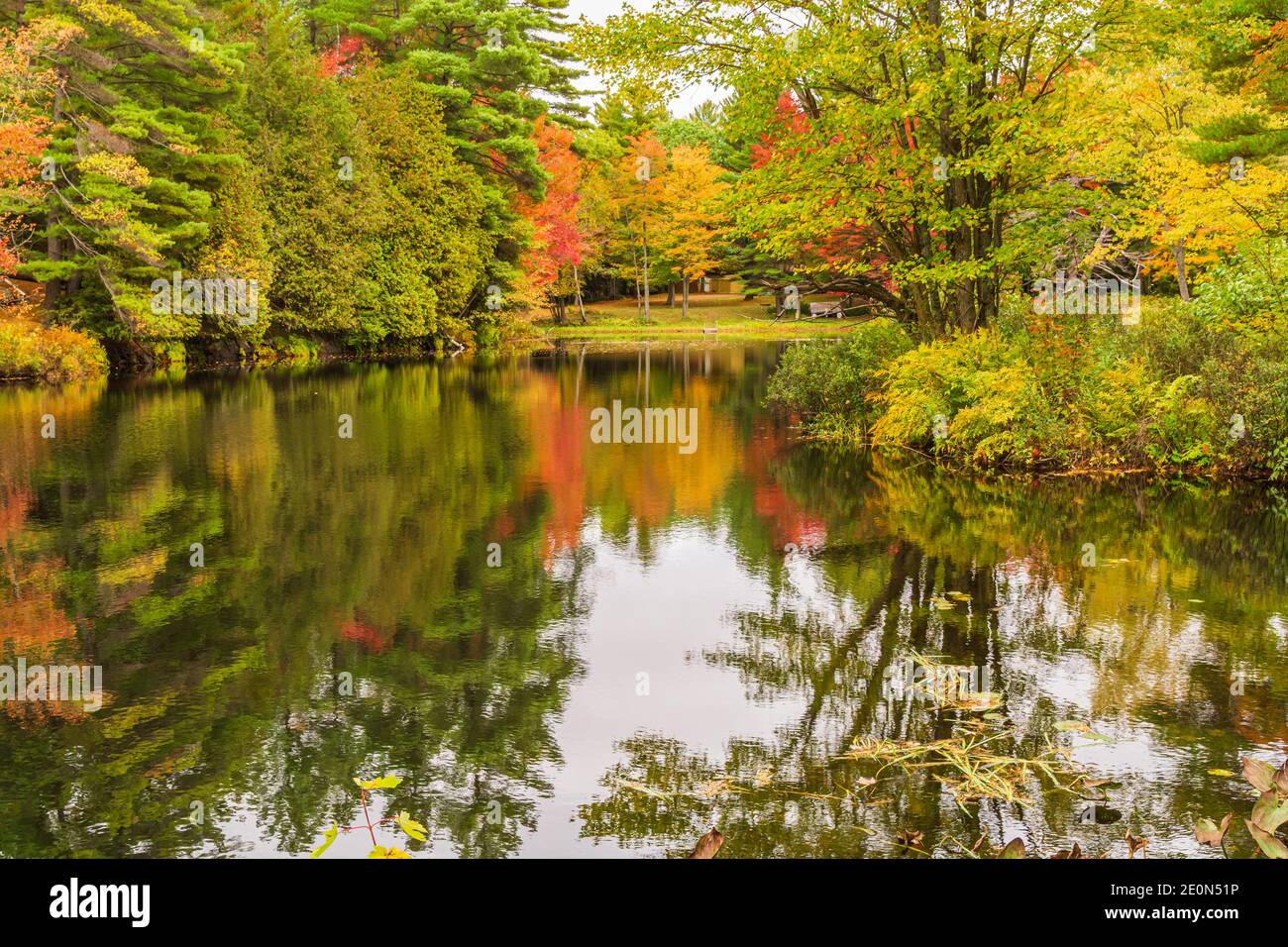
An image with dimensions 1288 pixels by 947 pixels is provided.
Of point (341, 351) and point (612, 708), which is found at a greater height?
point (341, 351)

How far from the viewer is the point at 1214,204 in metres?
19.6

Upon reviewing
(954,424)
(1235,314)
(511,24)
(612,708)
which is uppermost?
(511,24)

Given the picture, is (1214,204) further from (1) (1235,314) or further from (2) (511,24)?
(2) (511,24)

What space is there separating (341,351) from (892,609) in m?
37.3

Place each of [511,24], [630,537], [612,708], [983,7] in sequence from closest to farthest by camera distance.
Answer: [612,708]
[630,537]
[983,7]
[511,24]

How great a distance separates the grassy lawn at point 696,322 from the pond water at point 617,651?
37103mm

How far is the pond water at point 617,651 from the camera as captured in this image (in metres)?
5.05

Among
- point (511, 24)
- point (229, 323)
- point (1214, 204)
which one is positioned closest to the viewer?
point (1214, 204)

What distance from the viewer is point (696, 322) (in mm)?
60094

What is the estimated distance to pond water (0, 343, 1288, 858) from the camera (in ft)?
16.6

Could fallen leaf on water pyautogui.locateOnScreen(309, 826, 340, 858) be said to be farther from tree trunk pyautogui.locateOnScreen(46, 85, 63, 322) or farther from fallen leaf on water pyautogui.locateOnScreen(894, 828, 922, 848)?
tree trunk pyautogui.locateOnScreen(46, 85, 63, 322)

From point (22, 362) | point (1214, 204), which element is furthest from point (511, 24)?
point (1214, 204)

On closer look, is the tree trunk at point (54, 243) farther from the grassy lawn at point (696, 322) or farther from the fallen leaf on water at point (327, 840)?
the fallen leaf on water at point (327, 840)
